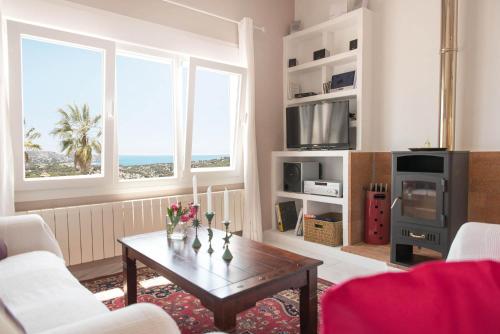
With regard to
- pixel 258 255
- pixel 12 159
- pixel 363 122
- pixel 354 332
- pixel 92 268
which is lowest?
pixel 92 268

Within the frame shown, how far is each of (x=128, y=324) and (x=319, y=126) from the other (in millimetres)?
3192

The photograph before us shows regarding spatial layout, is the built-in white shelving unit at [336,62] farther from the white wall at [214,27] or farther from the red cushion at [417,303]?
the red cushion at [417,303]

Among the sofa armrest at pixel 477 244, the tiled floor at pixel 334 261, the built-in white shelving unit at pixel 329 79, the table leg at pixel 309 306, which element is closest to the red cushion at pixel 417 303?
the sofa armrest at pixel 477 244

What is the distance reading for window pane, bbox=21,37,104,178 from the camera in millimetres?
2680

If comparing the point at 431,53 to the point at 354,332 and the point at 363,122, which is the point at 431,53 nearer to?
the point at 363,122

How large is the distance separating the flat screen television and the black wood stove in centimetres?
82

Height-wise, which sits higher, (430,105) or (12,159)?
(430,105)

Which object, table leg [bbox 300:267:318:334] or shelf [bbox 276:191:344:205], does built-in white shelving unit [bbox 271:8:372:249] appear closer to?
shelf [bbox 276:191:344:205]

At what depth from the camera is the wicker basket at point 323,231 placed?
3.44m

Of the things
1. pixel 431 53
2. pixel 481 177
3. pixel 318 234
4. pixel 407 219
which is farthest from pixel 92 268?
pixel 431 53

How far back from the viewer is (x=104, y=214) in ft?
9.56

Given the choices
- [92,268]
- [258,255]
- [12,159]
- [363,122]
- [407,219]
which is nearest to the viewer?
[258,255]

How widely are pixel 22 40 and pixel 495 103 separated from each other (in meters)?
3.76

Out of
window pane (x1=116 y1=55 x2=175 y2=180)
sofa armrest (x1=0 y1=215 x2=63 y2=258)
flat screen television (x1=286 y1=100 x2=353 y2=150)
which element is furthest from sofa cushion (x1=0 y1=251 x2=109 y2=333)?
flat screen television (x1=286 y1=100 x2=353 y2=150)
